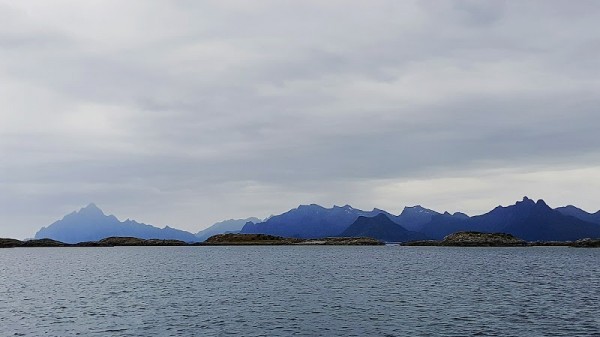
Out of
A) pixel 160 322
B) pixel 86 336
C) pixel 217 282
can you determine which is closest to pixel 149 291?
pixel 217 282

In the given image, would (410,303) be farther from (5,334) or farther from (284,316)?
(5,334)

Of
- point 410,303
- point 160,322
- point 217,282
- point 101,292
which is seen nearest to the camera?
point 160,322

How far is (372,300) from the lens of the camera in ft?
→ 258

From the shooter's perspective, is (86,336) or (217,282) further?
(217,282)

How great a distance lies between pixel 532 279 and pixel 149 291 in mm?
86147

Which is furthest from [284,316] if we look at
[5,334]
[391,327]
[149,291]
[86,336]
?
[149,291]

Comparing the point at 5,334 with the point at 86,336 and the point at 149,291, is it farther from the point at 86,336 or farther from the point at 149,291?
the point at 149,291

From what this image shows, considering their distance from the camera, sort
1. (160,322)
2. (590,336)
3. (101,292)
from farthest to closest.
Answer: (101,292) → (160,322) → (590,336)

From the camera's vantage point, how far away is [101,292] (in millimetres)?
92562

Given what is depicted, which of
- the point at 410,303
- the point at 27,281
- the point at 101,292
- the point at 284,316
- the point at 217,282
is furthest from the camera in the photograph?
the point at 27,281

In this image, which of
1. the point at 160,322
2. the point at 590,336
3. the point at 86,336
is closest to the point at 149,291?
the point at 160,322

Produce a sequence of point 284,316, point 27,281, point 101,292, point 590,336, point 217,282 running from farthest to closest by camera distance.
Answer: point 27,281 < point 217,282 < point 101,292 < point 284,316 < point 590,336

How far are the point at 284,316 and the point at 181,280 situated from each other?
5874 centimetres

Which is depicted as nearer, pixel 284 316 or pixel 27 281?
pixel 284 316
